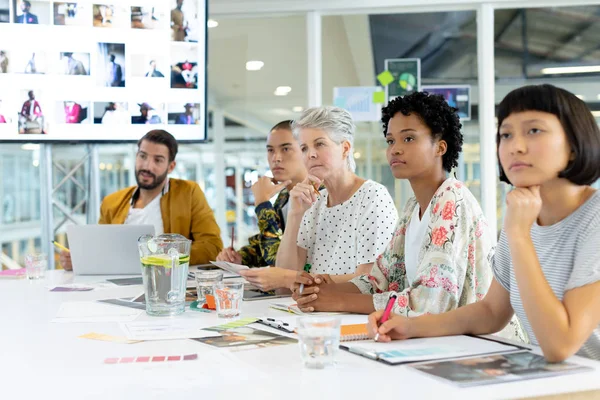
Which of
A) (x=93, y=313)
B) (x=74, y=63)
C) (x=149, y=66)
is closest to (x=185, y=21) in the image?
(x=149, y=66)

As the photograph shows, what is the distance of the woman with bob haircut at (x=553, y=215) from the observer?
4.07ft

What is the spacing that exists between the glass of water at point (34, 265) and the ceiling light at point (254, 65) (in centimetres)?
257

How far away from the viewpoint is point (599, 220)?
4.26 ft

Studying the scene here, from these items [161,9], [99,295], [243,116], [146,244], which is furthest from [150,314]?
[243,116]

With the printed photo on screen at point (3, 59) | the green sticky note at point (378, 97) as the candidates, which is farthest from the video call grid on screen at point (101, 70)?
the green sticky note at point (378, 97)

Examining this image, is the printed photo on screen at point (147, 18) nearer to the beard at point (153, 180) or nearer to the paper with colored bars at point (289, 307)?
the beard at point (153, 180)

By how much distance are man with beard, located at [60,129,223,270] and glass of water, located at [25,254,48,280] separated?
726 mm

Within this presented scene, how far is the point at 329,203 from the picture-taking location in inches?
101

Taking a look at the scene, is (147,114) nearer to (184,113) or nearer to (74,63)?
(184,113)

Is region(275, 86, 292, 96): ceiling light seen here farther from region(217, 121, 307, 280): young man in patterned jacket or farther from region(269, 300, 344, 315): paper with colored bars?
region(269, 300, 344, 315): paper with colored bars

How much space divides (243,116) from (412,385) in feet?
14.0

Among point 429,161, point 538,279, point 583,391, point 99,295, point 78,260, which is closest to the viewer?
point 583,391

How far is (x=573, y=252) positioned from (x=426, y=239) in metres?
0.51

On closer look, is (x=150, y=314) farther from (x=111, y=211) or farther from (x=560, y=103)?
(x=111, y=211)
